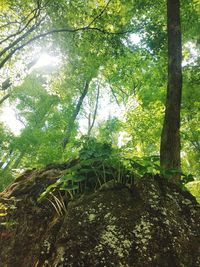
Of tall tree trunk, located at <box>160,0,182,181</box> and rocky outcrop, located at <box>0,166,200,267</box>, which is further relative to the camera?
tall tree trunk, located at <box>160,0,182,181</box>

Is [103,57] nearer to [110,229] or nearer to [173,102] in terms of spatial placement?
[173,102]

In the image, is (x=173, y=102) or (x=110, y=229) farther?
(x=173, y=102)

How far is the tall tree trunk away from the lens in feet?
15.6

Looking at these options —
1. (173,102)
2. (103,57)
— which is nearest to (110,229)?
(173,102)

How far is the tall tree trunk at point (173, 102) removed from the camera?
4.75 m

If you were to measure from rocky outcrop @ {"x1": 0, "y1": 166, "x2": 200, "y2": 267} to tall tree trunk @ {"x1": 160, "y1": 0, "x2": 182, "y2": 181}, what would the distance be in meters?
1.06

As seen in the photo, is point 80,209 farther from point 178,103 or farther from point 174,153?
point 178,103

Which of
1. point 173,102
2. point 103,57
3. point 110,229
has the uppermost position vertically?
point 103,57

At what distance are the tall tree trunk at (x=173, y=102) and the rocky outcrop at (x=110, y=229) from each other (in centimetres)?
106

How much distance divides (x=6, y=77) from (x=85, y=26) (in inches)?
188

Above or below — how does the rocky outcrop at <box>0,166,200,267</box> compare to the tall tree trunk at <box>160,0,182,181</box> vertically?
below

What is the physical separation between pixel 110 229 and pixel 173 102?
3136 mm

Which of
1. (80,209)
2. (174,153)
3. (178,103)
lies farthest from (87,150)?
(178,103)

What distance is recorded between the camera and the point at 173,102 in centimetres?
525
